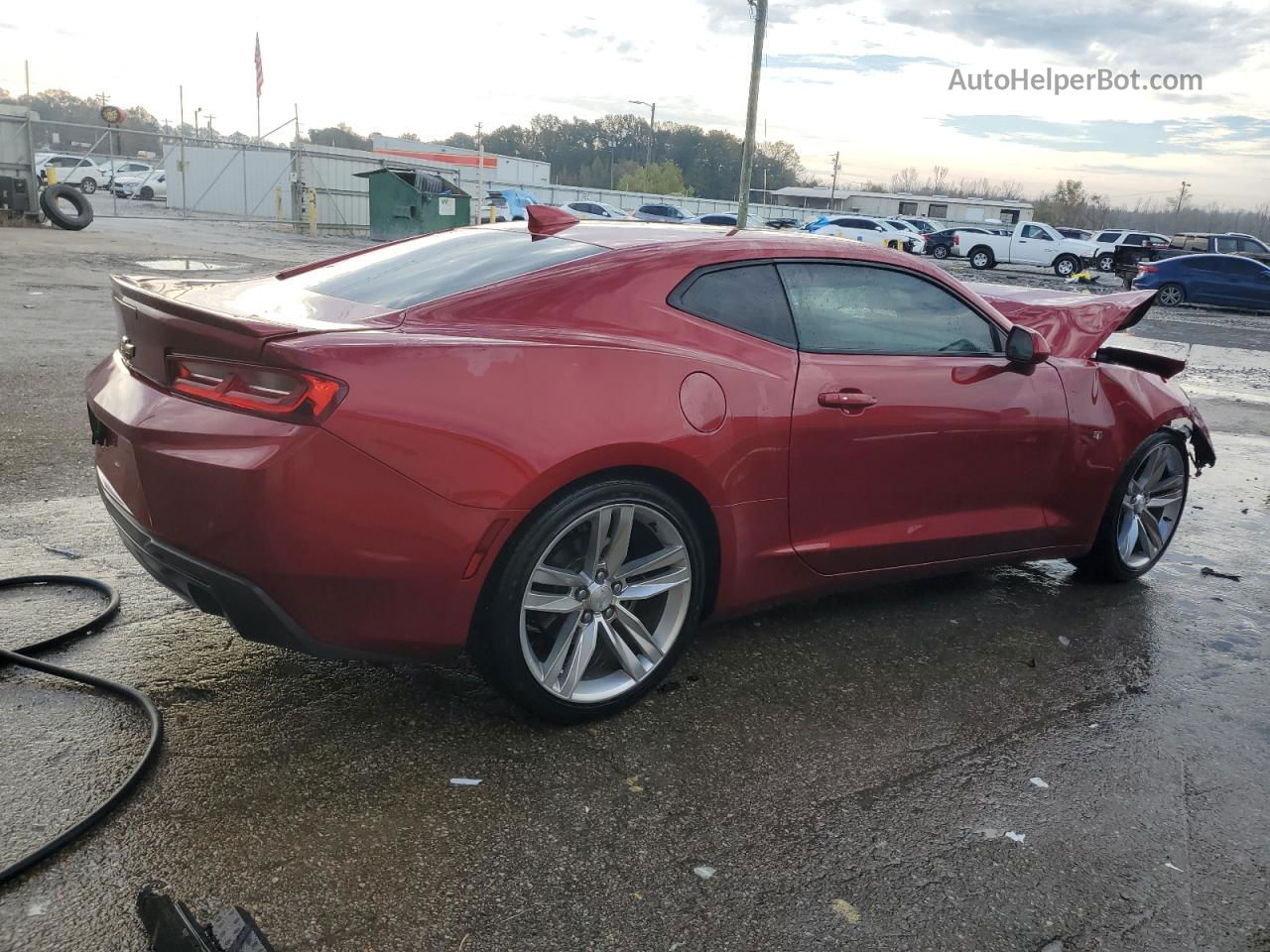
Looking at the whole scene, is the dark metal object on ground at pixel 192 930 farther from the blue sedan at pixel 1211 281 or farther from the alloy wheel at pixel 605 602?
the blue sedan at pixel 1211 281

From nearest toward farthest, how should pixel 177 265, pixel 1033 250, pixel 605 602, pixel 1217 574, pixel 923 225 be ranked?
1. pixel 605 602
2. pixel 1217 574
3. pixel 177 265
4. pixel 1033 250
5. pixel 923 225

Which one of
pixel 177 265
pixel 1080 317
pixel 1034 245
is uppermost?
pixel 1080 317

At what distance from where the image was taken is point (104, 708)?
10.3ft

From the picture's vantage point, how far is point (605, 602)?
3.20 m

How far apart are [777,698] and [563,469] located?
1.20 metres

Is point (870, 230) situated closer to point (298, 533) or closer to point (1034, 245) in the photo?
point (1034, 245)

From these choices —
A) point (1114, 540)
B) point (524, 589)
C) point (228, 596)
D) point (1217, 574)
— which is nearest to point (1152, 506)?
point (1114, 540)

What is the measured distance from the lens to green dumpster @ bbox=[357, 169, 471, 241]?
29.8 m

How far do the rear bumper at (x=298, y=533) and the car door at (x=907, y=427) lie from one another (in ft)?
4.19

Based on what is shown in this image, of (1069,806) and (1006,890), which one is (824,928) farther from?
Result: (1069,806)

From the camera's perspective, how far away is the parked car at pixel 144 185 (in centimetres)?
4776

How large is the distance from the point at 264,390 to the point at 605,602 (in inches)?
45.8

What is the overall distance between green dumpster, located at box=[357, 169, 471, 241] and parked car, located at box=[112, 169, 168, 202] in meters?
21.7

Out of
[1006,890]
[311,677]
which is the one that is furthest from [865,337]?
[311,677]
